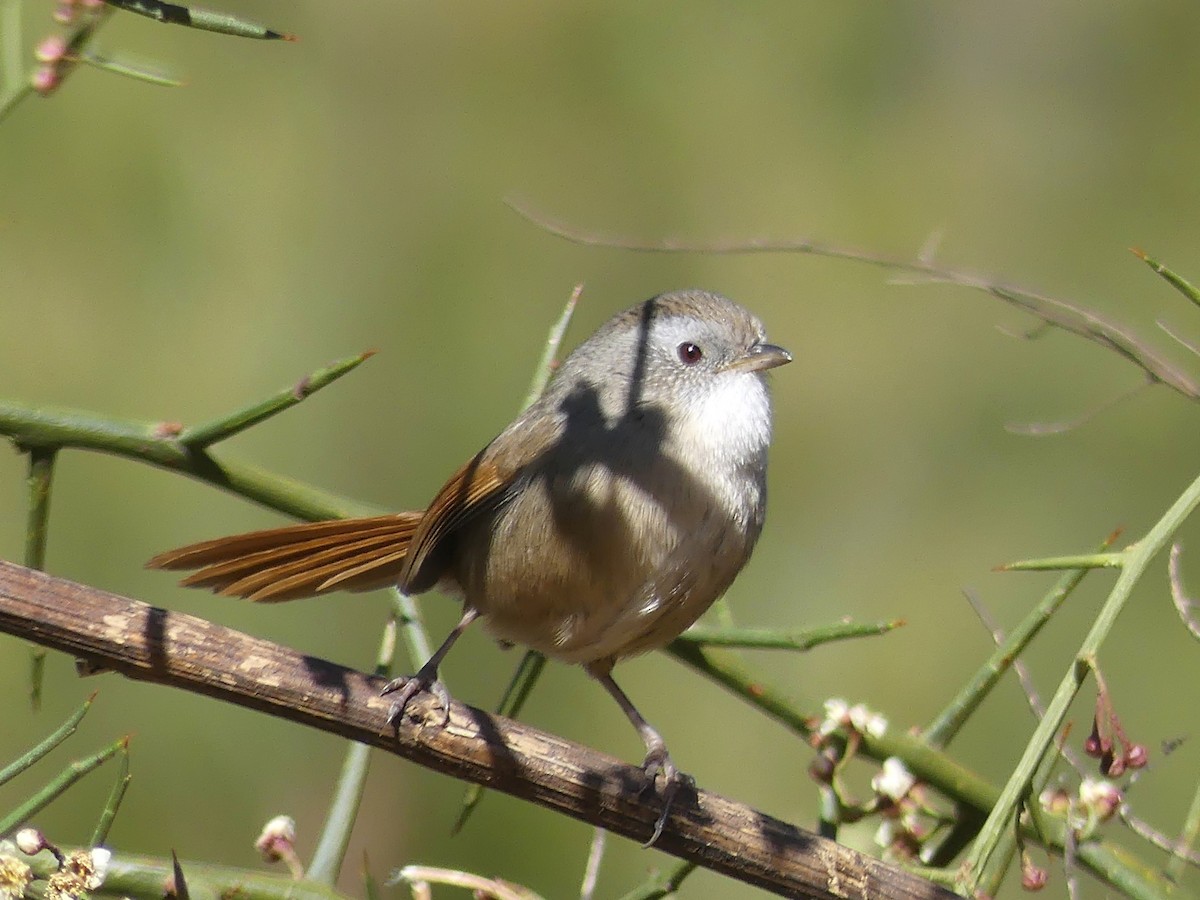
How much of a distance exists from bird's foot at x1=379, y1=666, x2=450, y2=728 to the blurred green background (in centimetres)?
219

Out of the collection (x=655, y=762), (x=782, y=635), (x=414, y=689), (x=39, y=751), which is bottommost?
(x=655, y=762)

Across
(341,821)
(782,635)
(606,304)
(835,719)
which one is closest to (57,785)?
(341,821)

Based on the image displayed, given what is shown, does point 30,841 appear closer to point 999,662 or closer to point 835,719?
point 835,719

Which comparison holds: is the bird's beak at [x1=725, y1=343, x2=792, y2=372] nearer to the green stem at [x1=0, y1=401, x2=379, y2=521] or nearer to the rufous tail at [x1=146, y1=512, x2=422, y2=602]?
the rufous tail at [x1=146, y1=512, x2=422, y2=602]

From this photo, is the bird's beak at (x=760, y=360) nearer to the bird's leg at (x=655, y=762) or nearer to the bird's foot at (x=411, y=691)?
the bird's leg at (x=655, y=762)

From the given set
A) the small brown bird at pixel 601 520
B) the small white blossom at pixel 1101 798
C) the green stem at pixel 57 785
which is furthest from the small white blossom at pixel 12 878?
the small white blossom at pixel 1101 798

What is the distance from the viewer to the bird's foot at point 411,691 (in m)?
2.32

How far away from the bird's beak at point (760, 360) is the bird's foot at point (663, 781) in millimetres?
911

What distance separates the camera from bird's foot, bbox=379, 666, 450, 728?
2324mm

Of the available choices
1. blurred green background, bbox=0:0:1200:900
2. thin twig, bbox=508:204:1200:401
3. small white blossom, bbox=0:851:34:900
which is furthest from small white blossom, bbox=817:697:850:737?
blurred green background, bbox=0:0:1200:900

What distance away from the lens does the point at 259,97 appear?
6.05 metres

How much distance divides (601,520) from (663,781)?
22.4 inches

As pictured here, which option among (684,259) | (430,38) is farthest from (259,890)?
(430,38)

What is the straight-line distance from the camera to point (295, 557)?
10.2ft
